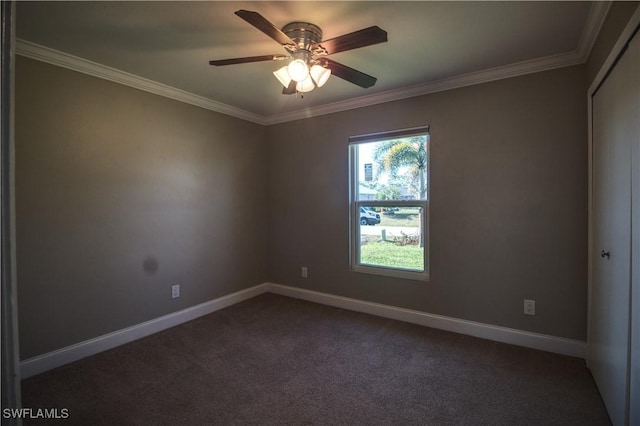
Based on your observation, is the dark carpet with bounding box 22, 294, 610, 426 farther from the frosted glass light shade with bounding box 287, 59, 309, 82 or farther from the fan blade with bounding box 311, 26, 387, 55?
the fan blade with bounding box 311, 26, 387, 55

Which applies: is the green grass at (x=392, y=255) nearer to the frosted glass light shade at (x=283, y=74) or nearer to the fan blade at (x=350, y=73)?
the fan blade at (x=350, y=73)

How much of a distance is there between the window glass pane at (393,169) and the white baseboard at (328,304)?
122 cm

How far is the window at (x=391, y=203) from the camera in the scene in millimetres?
3152

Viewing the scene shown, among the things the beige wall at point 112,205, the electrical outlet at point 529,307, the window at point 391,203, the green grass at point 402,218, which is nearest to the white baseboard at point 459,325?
the electrical outlet at point 529,307

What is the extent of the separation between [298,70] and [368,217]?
6.62 ft

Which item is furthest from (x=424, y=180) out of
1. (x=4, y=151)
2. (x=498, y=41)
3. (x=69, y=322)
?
(x=69, y=322)

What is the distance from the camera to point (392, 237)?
3.37m

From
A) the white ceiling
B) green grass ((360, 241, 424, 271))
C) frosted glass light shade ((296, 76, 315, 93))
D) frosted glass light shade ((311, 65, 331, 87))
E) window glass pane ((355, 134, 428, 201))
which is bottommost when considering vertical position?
green grass ((360, 241, 424, 271))

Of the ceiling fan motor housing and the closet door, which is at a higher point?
the ceiling fan motor housing

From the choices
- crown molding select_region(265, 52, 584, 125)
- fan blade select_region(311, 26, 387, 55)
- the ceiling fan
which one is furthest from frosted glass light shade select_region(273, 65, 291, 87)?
crown molding select_region(265, 52, 584, 125)

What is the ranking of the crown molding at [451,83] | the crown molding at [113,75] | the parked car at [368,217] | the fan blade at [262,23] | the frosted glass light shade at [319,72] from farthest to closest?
the parked car at [368,217]
the crown molding at [451,83]
the crown molding at [113,75]
the frosted glass light shade at [319,72]
the fan blade at [262,23]

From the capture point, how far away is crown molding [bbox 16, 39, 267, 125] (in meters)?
2.23

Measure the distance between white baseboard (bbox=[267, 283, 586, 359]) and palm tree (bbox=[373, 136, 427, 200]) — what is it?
122cm

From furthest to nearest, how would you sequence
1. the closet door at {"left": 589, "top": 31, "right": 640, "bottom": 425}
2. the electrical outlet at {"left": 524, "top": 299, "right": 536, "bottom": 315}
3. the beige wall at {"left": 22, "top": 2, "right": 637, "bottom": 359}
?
1. the electrical outlet at {"left": 524, "top": 299, "right": 536, "bottom": 315}
2. the beige wall at {"left": 22, "top": 2, "right": 637, "bottom": 359}
3. the closet door at {"left": 589, "top": 31, "right": 640, "bottom": 425}
